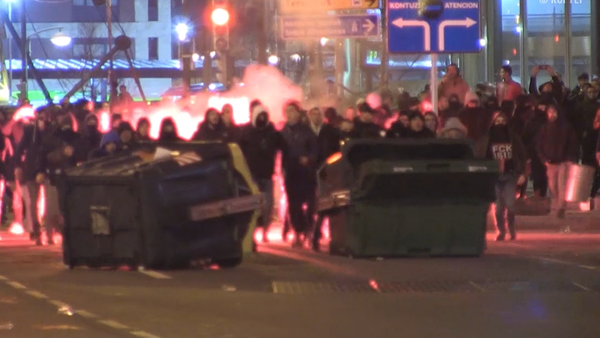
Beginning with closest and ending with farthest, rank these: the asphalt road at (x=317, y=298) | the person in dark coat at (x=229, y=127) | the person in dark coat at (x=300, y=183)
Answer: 1. the asphalt road at (x=317, y=298)
2. the person in dark coat at (x=300, y=183)
3. the person in dark coat at (x=229, y=127)

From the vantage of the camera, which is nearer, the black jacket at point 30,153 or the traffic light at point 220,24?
the black jacket at point 30,153

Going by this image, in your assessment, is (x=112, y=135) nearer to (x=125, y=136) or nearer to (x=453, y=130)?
(x=125, y=136)

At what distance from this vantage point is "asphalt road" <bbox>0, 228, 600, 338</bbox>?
9445 millimetres

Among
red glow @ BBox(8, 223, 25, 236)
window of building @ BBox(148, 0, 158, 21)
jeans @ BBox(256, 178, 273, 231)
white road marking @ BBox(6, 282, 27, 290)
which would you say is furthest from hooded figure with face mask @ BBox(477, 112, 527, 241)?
window of building @ BBox(148, 0, 158, 21)

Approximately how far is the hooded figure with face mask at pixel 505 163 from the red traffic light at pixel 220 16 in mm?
5927

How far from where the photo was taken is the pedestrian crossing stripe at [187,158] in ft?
41.8

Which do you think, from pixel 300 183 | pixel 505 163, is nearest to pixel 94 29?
pixel 300 183

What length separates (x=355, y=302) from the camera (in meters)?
10.7

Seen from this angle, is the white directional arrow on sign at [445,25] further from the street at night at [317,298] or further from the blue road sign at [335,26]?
the blue road sign at [335,26]

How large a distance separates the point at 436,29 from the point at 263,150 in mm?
2601

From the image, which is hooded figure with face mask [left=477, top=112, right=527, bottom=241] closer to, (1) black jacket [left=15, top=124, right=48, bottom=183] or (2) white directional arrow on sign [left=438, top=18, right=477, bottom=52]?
(2) white directional arrow on sign [left=438, top=18, right=477, bottom=52]

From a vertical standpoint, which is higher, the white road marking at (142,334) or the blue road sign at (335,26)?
the blue road sign at (335,26)

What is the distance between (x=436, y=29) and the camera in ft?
50.6

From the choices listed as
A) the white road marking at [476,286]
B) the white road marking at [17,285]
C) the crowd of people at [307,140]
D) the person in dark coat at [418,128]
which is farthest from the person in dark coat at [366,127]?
the white road marking at [17,285]
